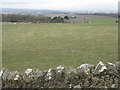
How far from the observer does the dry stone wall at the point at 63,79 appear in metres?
3.45

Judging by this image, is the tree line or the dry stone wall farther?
the tree line

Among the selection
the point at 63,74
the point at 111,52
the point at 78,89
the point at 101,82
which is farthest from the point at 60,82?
the point at 111,52

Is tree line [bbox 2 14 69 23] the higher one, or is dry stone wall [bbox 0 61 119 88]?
tree line [bbox 2 14 69 23]

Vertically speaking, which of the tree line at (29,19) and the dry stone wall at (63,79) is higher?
the tree line at (29,19)

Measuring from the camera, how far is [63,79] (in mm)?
3562

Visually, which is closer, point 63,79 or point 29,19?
point 63,79

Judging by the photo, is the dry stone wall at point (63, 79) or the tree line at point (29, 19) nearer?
the dry stone wall at point (63, 79)

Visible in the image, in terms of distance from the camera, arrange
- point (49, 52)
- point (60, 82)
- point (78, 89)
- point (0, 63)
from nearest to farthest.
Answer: point (78, 89) → point (60, 82) → point (0, 63) → point (49, 52)

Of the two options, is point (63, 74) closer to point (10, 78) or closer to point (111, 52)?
point (10, 78)

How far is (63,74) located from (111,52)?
4.58m

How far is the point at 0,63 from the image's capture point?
617 cm

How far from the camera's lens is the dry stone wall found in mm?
3453

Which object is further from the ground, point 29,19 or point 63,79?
point 29,19

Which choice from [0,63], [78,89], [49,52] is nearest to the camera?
[78,89]
